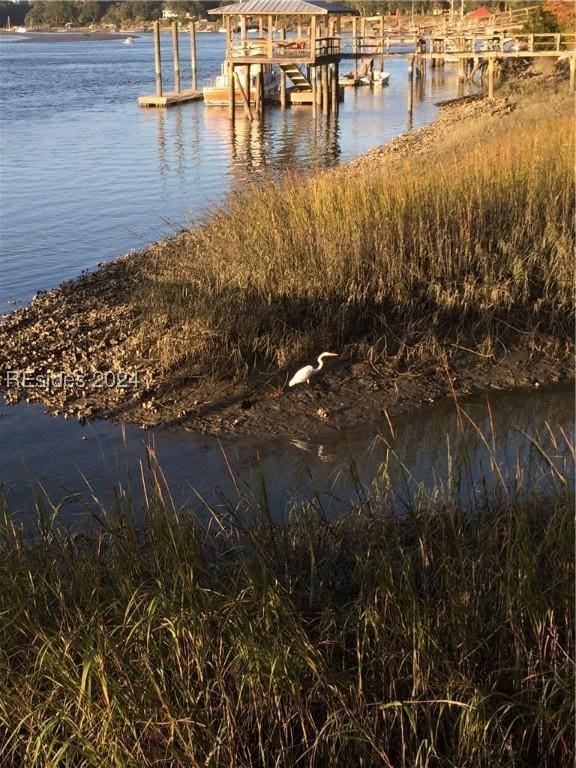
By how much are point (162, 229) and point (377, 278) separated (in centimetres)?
798

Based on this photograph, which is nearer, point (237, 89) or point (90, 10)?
point (237, 89)

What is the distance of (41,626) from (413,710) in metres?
1.41

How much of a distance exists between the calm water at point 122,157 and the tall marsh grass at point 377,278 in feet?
9.89

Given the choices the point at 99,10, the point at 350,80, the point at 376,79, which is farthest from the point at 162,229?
the point at 99,10

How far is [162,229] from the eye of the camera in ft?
52.2

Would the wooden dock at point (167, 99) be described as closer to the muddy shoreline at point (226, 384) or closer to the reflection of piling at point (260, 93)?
the reflection of piling at point (260, 93)

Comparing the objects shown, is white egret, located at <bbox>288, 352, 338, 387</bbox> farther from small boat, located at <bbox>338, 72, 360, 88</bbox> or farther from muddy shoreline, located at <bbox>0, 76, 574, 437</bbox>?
small boat, located at <bbox>338, 72, 360, 88</bbox>

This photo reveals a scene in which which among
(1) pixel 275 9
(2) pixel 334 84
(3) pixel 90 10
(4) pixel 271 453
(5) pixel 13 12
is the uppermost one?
(5) pixel 13 12

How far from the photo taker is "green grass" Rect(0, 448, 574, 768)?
122 inches

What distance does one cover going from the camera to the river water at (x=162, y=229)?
6355mm

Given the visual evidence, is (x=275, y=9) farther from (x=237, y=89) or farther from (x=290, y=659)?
(x=290, y=659)

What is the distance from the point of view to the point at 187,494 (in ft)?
20.4

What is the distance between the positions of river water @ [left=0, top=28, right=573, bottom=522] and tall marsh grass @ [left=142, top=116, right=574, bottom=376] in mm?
1108

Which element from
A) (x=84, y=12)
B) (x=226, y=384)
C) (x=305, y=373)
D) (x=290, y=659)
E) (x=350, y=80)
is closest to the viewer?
(x=290, y=659)
